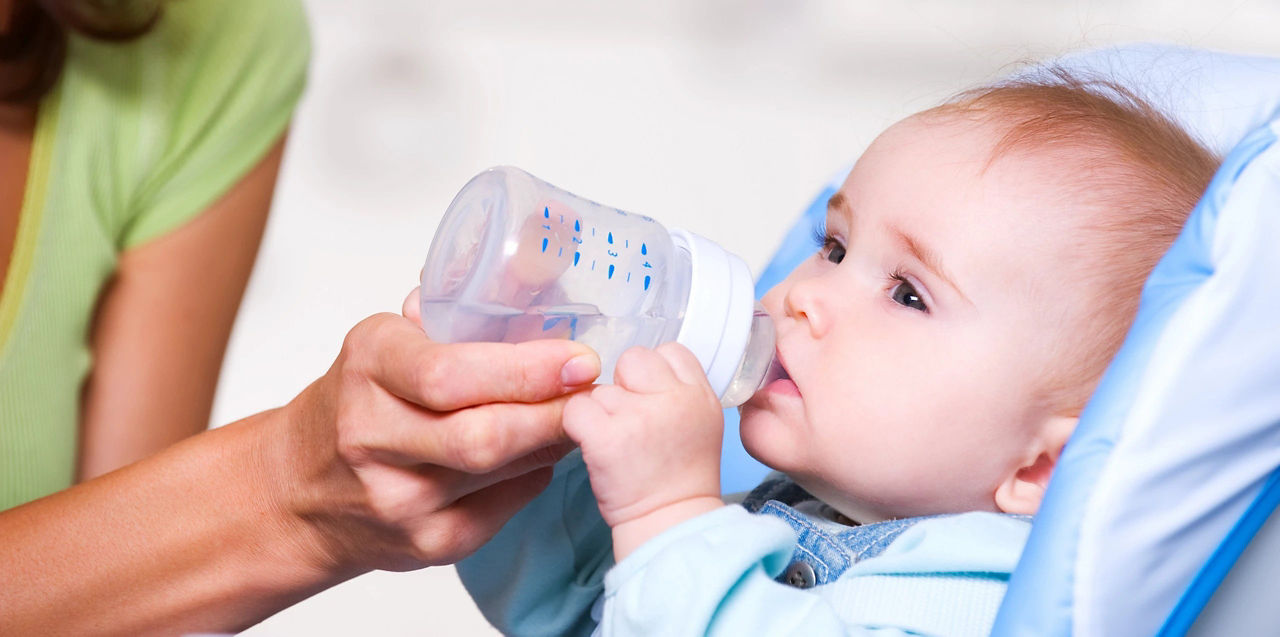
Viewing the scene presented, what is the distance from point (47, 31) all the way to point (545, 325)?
73 centimetres

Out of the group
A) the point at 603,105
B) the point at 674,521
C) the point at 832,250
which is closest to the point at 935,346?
the point at 832,250

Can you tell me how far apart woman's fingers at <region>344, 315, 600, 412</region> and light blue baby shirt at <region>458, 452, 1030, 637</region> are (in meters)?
0.11

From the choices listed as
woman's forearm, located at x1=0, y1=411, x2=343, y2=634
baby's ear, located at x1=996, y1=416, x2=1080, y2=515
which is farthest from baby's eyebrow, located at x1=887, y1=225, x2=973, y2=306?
woman's forearm, located at x1=0, y1=411, x2=343, y2=634

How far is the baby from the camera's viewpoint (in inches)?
26.5

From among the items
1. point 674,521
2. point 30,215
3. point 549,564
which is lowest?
point 549,564

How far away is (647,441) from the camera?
66cm

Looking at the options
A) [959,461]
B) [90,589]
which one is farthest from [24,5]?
[959,461]

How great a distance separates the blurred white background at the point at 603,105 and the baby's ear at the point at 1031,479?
1599mm

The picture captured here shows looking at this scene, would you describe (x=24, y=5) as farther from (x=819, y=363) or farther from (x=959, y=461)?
(x=959, y=461)

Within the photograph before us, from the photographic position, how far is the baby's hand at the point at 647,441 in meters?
0.66

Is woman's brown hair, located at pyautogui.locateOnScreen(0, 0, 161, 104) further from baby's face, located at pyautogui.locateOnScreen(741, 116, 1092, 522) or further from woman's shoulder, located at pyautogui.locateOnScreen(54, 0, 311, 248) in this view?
baby's face, located at pyautogui.locateOnScreen(741, 116, 1092, 522)

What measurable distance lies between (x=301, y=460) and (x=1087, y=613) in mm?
515

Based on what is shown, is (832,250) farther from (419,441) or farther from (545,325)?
(419,441)

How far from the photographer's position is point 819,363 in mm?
773
